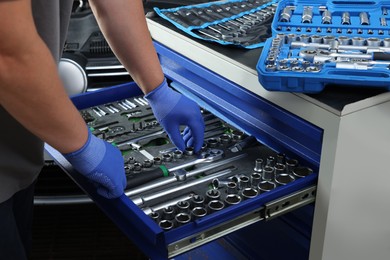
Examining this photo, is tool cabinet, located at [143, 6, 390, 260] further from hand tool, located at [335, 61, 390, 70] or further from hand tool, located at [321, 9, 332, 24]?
hand tool, located at [321, 9, 332, 24]

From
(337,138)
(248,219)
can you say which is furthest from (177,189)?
(337,138)

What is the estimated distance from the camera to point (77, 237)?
1644mm

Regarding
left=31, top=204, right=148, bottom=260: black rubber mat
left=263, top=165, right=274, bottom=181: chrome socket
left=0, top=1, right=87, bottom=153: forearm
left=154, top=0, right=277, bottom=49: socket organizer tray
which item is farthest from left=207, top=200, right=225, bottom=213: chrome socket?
left=31, top=204, right=148, bottom=260: black rubber mat

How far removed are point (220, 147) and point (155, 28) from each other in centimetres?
32

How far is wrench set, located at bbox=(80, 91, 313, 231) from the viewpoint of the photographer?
833 millimetres

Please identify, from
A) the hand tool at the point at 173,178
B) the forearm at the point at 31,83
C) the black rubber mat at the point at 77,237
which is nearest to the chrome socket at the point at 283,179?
the hand tool at the point at 173,178

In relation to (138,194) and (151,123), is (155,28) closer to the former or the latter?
(151,123)

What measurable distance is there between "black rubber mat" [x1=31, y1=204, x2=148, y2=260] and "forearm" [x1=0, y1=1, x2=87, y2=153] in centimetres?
82

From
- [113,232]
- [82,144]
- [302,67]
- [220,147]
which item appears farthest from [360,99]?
[113,232]

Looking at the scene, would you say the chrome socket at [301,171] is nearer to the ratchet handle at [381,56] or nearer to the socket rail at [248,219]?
the socket rail at [248,219]

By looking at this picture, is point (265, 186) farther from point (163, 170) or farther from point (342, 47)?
point (342, 47)

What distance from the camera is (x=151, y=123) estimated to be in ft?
3.63

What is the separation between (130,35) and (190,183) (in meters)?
0.28

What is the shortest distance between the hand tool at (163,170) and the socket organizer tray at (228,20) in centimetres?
21
